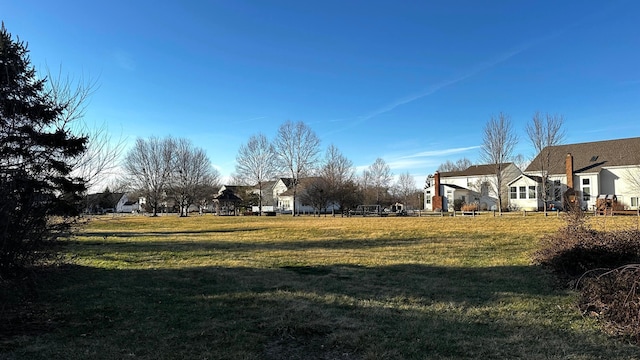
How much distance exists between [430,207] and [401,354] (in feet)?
203

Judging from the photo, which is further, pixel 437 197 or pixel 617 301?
pixel 437 197

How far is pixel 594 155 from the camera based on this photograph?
47469 mm

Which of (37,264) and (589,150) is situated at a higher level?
(589,150)

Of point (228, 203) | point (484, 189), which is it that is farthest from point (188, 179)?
point (484, 189)

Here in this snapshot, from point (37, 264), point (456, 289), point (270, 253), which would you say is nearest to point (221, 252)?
point (270, 253)

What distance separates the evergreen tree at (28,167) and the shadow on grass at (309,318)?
1.01 m

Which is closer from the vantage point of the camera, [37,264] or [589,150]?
[37,264]

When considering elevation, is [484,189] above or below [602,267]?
above

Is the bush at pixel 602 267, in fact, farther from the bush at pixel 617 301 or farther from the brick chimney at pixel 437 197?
the brick chimney at pixel 437 197

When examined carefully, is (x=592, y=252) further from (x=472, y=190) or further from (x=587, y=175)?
(x=472, y=190)

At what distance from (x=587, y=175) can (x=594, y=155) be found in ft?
10.9

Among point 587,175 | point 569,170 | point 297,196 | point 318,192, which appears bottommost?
point 297,196

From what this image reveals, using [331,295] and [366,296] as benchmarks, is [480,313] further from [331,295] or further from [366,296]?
[331,295]

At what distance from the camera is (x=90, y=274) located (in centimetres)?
966
